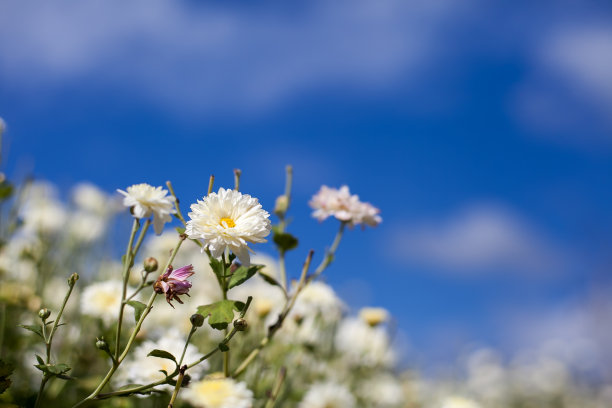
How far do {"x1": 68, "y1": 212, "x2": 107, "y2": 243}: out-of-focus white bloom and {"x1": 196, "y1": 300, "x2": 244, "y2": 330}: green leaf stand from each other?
2.19 metres

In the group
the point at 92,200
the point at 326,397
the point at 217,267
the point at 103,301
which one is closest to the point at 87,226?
the point at 92,200

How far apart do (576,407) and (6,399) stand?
235 inches

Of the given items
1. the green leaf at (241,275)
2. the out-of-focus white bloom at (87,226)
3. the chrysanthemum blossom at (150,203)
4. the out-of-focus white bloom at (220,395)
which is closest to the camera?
the chrysanthemum blossom at (150,203)

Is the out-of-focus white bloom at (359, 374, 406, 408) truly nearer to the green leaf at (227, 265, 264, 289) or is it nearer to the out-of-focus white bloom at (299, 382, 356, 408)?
the out-of-focus white bloom at (299, 382, 356, 408)

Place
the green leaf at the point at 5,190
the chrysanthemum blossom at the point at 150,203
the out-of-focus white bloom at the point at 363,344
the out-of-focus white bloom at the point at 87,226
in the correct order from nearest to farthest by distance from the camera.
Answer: the chrysanthemum blossom at the point at 150,203
the green leaf at the point at 5,190
the out-of-focus white bloom at the point at 363,344
the out-of-focus white bloom at the point at 87,226

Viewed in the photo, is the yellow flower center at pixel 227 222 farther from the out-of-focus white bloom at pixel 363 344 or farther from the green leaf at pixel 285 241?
the out-of-focus white bloom at pixel 363 344

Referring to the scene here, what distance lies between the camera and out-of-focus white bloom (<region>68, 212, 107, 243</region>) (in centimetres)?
291

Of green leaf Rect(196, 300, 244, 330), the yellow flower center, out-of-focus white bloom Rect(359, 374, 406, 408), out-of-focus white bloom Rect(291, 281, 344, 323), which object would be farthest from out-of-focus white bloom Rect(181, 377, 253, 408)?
out-of-focus white bloom Rect(359, 374, 406, 408)

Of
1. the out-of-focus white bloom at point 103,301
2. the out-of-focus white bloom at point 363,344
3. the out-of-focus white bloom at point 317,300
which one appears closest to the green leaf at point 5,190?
the out-of-focus white bloom at point 103,301

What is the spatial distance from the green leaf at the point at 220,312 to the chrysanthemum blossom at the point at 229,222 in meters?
0.07

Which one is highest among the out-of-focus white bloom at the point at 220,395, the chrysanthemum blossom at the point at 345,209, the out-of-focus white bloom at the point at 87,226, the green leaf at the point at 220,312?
the out-of-focus white bloom at the point at 87,226

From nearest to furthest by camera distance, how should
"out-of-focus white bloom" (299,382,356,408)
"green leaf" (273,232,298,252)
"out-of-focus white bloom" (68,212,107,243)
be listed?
1. "green leaf" (273,232,298,252)
2. "out-of-focus white bloom" (299,382,356,408)
3. "out-of-focus white bloom" (68,212,107,243)

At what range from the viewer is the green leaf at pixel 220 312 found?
2.52ft

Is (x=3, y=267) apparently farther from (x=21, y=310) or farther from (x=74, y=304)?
(x=74, y=304)
